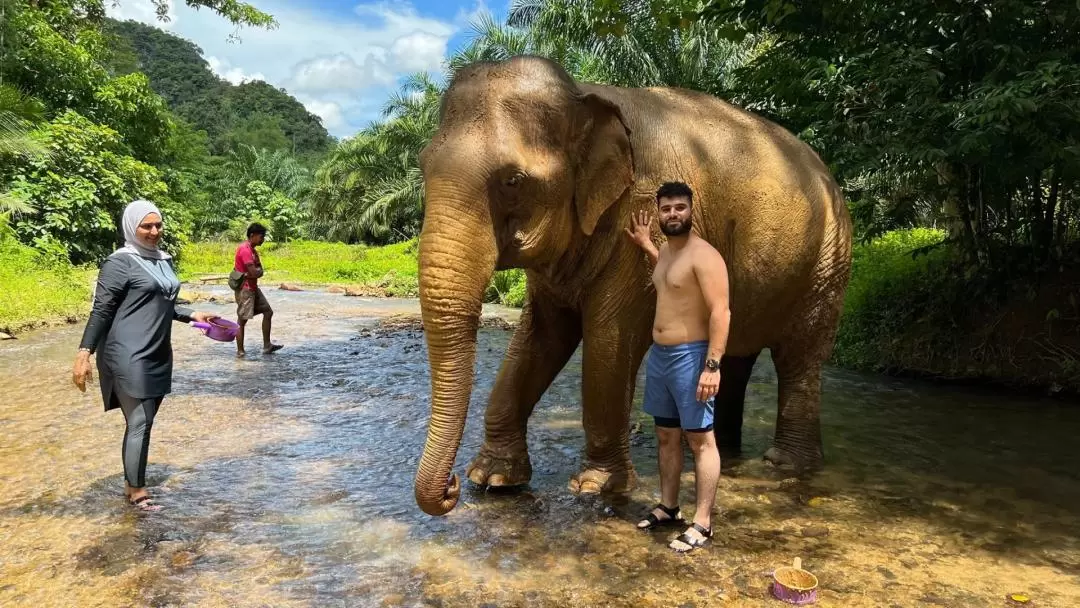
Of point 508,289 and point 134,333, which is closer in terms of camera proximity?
point 134,333

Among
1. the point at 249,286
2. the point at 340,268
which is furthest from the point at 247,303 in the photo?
the point at 340,268

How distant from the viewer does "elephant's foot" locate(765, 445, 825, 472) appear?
209 inches

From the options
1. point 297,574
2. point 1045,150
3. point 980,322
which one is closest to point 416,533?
point 297,574

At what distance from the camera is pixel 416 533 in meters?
3.94

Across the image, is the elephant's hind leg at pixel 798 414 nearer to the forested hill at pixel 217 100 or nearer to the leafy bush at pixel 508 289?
the leafy bush at pixel 508 289

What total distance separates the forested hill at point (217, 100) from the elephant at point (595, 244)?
66.5 m

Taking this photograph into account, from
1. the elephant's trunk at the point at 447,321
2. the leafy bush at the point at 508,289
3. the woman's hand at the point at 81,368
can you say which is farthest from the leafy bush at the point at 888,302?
the woman's hand at the point at 81,368

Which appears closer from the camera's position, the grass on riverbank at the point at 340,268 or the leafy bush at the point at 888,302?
the leafy bush at the point at 888,302

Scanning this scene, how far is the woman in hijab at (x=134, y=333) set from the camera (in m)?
4.16

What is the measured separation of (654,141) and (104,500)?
12.4 ft

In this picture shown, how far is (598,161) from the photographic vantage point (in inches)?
160

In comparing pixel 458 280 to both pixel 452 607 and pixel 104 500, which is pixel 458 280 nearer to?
pixel 452 607

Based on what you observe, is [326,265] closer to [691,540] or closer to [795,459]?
[795,459]

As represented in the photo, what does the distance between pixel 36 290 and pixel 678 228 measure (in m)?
12.6
